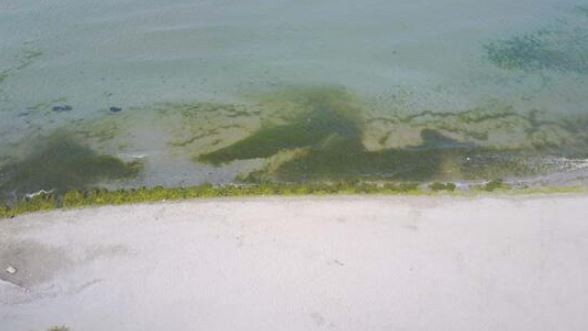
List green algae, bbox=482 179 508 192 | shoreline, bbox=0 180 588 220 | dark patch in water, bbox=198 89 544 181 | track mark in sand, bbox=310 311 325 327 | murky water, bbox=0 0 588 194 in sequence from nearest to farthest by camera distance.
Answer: track mark in sand, bbox=310 311 325 327
shoreline, bbox=0 180 588 220
green algae, bbox=482 179 508 192
dark patch in water, bbox=198 89 544 181
murky water, bbox=0 0 588 194

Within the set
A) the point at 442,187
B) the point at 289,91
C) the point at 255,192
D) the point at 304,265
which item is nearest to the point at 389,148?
the point at 442,187

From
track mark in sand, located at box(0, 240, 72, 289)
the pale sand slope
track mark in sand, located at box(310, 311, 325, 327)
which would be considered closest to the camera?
track mark in sand, located at box(310, 311, 325, 327)

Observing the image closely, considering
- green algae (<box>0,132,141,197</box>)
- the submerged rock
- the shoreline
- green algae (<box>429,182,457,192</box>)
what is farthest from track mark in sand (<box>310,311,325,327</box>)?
the submerged rock

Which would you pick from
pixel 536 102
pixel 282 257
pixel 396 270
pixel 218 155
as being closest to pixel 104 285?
pixel 282 257

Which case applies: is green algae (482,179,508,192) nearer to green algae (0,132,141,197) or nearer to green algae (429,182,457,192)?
green algae (429,182,457,192)

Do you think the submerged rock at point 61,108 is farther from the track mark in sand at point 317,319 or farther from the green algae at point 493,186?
the green algae at point 493,186

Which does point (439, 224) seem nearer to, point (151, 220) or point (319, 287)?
point (319, 287)

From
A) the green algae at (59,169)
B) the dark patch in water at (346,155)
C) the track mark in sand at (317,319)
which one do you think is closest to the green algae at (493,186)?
the dark patch in water at (346,155)

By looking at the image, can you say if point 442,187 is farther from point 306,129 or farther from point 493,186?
point 306,129
